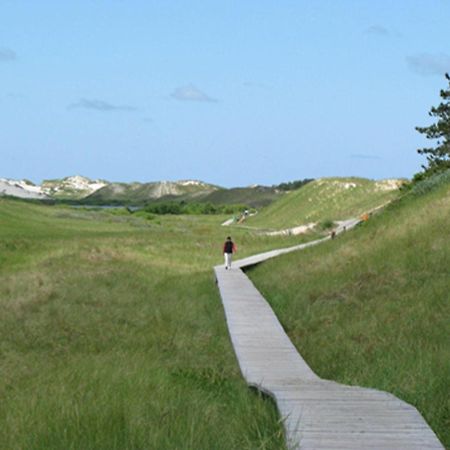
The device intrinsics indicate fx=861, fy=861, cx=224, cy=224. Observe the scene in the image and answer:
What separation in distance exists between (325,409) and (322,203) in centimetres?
9564

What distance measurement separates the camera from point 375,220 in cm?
3719

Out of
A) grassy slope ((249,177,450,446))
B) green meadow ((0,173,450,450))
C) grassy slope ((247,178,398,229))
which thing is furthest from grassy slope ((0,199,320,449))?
grassy slope ((247,178,398,229))

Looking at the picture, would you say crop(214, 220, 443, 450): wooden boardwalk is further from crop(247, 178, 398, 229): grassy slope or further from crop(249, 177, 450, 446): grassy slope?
crop(247, 178, 398, 229): grassy slope

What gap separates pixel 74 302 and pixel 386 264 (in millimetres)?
9497

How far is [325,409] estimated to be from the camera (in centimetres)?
964

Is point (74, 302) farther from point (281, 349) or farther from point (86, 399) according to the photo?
point (86, 399)

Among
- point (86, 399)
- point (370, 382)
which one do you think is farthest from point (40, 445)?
point (370, 382)

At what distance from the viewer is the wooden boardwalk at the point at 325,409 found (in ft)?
27.1

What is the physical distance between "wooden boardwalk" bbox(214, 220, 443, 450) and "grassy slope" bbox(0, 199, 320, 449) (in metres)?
0.26

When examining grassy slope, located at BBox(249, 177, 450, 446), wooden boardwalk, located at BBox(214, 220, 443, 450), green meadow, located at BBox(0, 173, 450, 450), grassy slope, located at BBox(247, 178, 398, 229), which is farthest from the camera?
grassy slope, located at BBox(247, 178, 398, 229)

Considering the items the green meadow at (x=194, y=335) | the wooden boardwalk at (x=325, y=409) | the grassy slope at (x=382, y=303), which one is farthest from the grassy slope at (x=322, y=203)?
the wooden boardwalk at (x=325, y=409)

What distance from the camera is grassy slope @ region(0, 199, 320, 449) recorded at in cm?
830

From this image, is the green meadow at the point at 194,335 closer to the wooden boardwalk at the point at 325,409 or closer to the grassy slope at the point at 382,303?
the grassy slope at the point at 382,303

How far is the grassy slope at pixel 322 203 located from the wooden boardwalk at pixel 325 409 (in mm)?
69926
